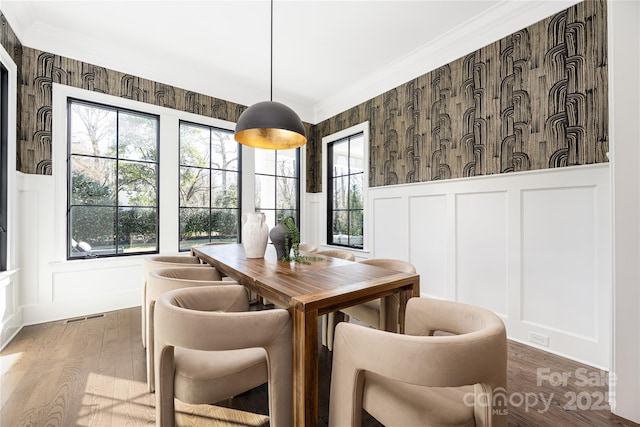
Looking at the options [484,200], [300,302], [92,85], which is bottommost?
[300,302]

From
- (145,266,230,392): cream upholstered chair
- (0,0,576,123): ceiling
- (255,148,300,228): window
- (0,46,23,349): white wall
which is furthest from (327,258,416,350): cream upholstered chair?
(0,46,23,349): white wall

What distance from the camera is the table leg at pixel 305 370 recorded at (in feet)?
3.55

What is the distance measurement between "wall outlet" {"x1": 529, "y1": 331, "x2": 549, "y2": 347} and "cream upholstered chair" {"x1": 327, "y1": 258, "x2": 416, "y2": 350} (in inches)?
53.5

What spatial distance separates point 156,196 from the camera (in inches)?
135

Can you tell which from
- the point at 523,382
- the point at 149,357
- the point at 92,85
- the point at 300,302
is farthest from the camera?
the point at 92,85

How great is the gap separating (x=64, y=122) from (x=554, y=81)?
4596mm

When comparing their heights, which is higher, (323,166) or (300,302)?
(323,166)

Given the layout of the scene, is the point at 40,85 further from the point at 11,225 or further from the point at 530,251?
the point at 530,251

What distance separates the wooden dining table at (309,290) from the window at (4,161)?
198cm

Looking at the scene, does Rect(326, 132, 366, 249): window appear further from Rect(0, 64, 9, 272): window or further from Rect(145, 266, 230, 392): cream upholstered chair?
Rect(0, 64, 9, 272): window

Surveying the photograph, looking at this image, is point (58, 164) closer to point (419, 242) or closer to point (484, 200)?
point (419, 242)

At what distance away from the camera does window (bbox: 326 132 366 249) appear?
160 inches

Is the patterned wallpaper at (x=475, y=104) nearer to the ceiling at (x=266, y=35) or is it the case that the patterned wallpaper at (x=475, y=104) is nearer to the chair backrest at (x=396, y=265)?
the ceiling at (x=266, y=35)

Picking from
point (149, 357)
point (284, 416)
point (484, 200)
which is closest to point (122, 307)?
point (149, 357)
